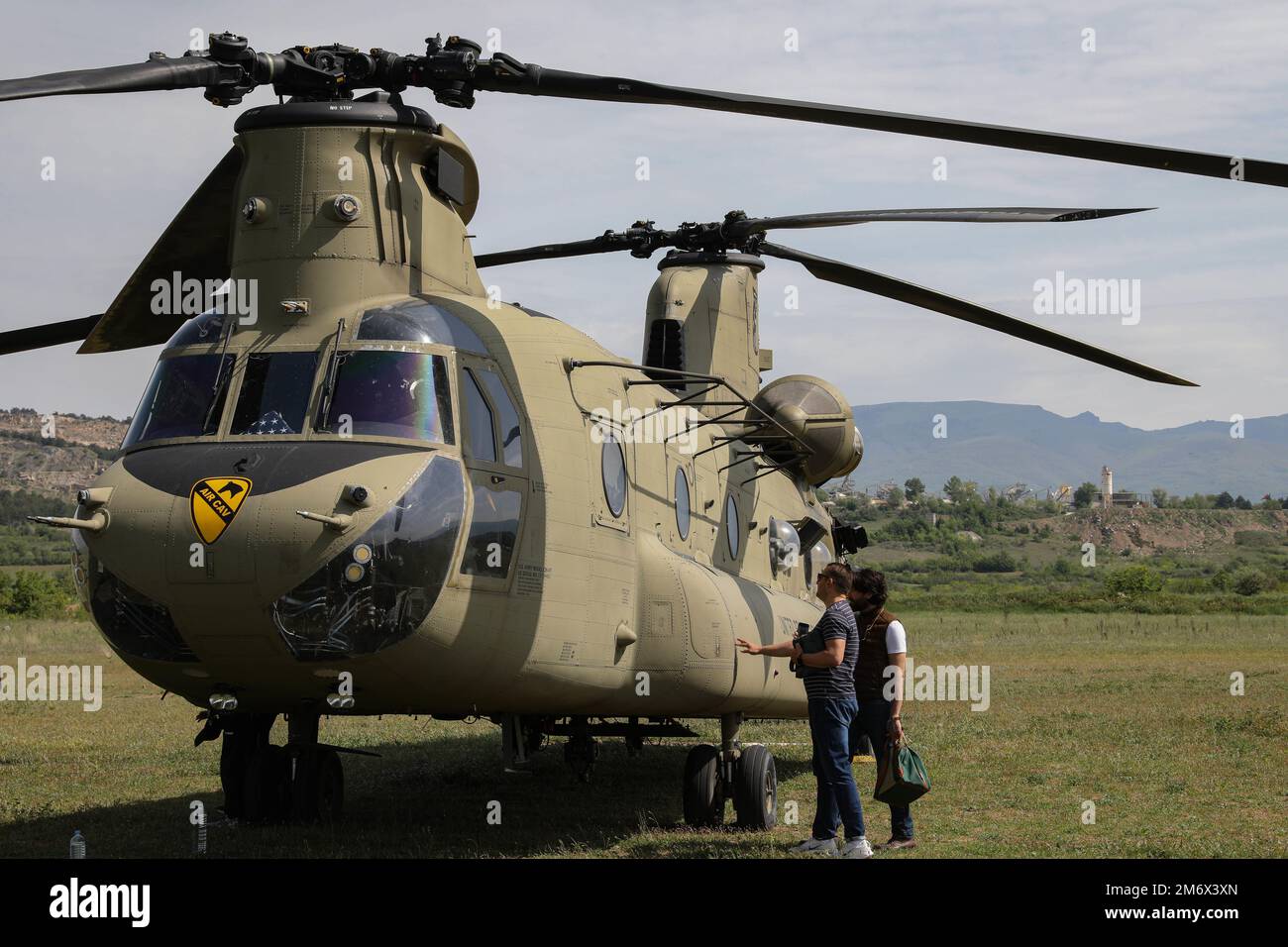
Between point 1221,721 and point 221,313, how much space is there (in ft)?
47.1

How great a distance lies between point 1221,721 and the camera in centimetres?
1831

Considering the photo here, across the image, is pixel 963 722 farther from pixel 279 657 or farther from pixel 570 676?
pixel 279 657

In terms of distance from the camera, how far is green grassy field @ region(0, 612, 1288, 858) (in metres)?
10.4

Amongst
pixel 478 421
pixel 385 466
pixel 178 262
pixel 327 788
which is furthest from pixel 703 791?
pixel 178 262

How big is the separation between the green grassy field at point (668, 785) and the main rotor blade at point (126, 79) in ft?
16.6

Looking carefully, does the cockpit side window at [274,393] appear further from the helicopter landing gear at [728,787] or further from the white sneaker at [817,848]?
the helicopter landing gear at [728,787]

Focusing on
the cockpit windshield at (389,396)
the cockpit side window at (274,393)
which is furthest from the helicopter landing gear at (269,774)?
the cockpit windshield at (389,396)

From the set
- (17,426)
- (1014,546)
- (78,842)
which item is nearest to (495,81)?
(78,842)

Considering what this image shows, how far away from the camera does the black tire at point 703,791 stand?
11484 mm

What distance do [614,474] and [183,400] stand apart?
10.3 ft

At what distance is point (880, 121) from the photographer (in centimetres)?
868

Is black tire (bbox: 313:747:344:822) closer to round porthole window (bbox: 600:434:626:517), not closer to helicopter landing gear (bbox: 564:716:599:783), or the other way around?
helicopter landing gear (bbox: 564:716:599:783)

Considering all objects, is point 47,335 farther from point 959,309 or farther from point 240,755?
point 959,309
